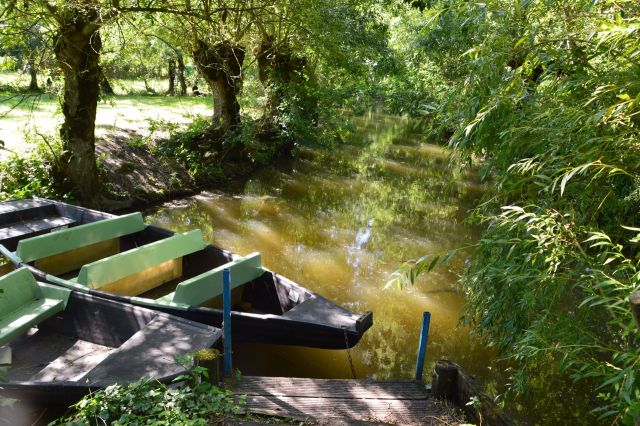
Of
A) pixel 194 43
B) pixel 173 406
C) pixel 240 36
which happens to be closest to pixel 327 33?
pixel 240 36

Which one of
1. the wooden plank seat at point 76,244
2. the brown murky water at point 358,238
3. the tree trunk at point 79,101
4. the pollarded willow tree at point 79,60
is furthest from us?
the tree trunk at point 79,101

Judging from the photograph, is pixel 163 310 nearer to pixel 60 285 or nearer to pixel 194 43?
pixel 60 285

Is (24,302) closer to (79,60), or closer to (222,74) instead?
(79,60)

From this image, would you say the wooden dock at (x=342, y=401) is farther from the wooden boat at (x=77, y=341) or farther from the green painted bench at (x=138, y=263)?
the green painted bench at (x=138, y=263)

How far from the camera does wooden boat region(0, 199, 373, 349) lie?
5637 millimetres

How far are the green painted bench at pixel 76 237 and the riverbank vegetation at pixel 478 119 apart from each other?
115 inches

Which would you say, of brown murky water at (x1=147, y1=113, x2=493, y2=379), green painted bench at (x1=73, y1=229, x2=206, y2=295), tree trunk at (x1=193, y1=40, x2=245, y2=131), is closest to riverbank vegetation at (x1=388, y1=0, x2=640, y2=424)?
brown murky water at (x1=147, y1=113, x2=493, y2=379)

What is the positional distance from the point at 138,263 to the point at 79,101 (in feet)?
16.0

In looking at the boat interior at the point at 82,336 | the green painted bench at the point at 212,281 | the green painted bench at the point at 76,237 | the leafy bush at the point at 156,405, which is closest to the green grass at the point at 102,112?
the green painted bench at the point at 76,237

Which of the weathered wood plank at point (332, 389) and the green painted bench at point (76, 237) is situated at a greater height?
the green painted bench at point (76, 237)

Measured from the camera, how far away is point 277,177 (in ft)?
52.6

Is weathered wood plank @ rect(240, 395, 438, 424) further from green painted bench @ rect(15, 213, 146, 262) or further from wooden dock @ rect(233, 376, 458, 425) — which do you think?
green painted bench @ rect(15, 213, 146, 262)

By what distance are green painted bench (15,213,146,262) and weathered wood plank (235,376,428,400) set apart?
371 cm

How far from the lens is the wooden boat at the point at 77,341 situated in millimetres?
4223
